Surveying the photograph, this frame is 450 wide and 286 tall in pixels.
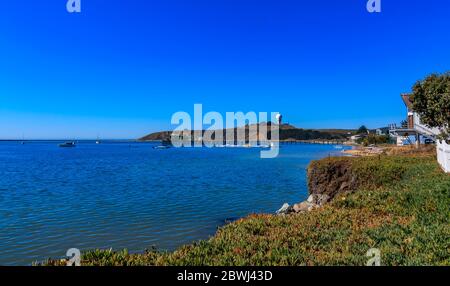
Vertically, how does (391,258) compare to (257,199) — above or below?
above

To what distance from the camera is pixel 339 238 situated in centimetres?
870

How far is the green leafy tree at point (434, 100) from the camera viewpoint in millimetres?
22469

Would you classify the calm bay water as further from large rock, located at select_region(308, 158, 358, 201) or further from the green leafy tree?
the green leafy tree

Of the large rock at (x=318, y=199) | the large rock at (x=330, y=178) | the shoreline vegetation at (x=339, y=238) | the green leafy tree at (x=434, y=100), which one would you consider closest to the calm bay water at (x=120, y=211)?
the large rock at (x=318, y=199)

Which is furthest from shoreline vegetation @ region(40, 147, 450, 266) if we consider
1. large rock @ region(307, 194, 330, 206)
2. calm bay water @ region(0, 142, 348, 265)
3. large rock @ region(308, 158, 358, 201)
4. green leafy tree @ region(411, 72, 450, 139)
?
green leafy tree @ region(411, 72, 450, 139)

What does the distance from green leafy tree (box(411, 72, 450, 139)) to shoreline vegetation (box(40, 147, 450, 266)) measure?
9.86 metres

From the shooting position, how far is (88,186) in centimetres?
3459

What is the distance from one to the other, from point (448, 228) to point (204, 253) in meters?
6.02

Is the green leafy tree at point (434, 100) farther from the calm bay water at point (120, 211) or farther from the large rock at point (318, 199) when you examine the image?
the calm bay water at point (120, 211)

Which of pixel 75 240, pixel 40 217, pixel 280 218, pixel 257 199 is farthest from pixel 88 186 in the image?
pixel 280 218

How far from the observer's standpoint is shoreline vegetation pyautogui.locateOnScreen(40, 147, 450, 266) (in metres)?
7.09

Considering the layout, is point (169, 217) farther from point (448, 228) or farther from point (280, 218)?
point (448, 228)

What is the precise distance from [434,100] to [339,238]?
18.6 metres

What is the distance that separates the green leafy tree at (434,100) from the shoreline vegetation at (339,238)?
9857 mm
